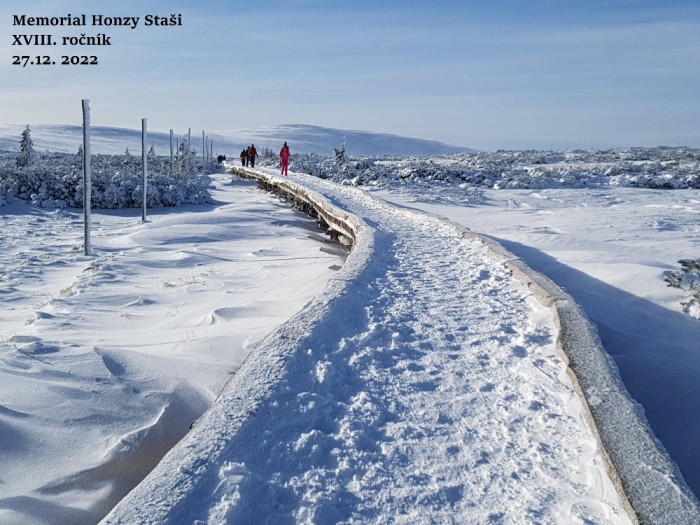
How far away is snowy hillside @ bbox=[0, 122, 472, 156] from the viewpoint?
93875 millimetres

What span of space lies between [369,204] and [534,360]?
37.6 ft

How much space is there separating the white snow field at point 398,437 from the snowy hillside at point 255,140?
86629 mm

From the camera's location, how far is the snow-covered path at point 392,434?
2363 mm

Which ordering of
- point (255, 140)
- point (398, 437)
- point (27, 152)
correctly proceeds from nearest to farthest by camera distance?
1. point (398, 437)
2. point (27, 152)
3. point (255, 140)

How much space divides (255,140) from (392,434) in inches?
4933

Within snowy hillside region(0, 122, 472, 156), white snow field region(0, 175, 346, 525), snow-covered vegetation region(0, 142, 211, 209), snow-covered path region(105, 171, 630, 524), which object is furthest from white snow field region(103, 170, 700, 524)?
snowy hillside region(0, 122, 472, 156)

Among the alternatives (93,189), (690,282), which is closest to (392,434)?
(690,282)

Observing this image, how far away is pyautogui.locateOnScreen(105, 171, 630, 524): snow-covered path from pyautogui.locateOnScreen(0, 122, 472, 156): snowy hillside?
86.6 metres

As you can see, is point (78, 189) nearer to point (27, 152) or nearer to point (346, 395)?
point (27, 152)

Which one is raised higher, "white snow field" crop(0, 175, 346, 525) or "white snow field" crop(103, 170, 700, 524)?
"white snow field" crop(103, 170, 700, 524)

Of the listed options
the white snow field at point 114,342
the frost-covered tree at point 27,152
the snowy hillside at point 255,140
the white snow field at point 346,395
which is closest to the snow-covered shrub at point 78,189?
the white snow field at point 114,342

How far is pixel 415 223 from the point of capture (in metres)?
11.3

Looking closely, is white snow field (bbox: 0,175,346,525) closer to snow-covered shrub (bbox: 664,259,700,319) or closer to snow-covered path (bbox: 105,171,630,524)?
snow-covered path (bbox: 105,171,630,524)

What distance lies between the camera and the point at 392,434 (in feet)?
9.68
